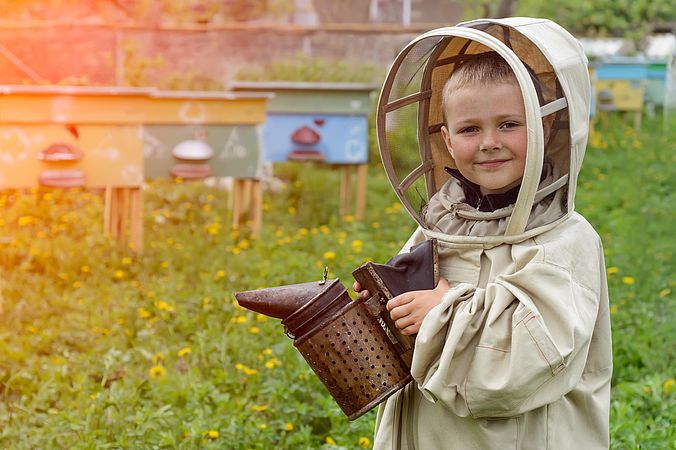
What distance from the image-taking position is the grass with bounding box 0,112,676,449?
3418 mm

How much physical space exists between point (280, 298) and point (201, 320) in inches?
113

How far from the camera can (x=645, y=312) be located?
456 centimetres

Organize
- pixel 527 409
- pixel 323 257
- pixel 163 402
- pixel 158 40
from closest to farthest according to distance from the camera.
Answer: pixel 527 409, pixel 163 402, pixel 323 257, pixel 158 40

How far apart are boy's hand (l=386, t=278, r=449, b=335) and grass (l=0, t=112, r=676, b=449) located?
1287 mm

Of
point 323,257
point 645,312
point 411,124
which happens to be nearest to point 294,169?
point 323,257

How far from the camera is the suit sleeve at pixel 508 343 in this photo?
181 cm

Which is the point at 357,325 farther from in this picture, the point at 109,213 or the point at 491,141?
the point at 109,213

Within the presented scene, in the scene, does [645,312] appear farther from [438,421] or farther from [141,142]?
[141,142]

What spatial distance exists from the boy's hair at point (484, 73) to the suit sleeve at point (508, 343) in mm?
378

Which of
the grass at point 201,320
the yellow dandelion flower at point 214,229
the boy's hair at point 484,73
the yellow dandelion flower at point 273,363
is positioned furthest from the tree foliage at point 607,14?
the boy's hair at point 484,73

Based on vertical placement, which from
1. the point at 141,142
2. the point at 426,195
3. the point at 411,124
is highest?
the point at 411,124

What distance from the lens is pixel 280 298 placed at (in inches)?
79.8

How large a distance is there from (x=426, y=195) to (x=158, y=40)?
11.0 m

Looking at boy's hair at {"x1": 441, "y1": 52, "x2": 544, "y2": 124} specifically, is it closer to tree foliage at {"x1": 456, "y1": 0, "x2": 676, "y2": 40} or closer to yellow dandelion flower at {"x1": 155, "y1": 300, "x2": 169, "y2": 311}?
yellow dandelion flower at {"x1": 155, "y1": 300, "x2": 169, "y2": 311}
